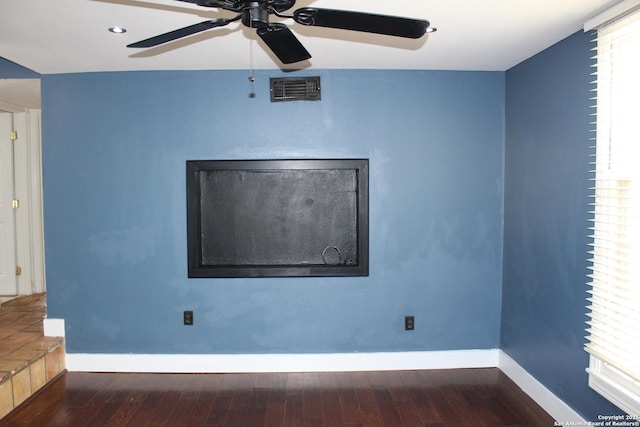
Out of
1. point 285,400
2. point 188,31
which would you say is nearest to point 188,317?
point 285,400

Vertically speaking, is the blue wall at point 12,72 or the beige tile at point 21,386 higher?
the blue wall at point 12,72

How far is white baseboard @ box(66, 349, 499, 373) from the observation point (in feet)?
10.4

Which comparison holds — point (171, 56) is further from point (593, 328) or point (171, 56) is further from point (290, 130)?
point (593, 328)

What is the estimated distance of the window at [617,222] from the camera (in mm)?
1937

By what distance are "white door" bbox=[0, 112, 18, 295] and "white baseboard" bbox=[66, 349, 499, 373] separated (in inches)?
74.1

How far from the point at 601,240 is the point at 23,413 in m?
3.52

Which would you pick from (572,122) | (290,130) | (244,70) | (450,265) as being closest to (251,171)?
(290,130)

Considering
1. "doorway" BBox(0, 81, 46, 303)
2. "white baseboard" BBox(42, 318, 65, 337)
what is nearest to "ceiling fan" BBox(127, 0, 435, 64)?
"white baseboard" BBox(42, 318, 65, 337)

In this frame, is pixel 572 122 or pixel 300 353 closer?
pixel 572 122

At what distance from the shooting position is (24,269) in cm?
443

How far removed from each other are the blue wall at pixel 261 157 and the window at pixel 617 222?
1.02 meters

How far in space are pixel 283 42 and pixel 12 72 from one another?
8.69 ft

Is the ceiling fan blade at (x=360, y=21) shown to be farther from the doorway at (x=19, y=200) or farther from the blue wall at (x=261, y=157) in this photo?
the doorway at (x=19, y=200)

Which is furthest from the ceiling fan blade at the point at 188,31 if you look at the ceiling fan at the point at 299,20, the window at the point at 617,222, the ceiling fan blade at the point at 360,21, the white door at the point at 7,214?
the white door at the point at 7,214
